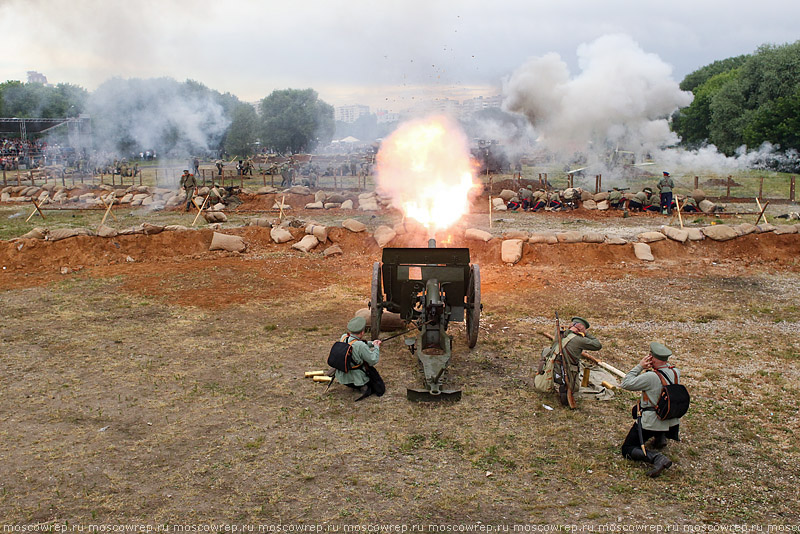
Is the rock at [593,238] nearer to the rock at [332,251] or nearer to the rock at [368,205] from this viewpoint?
the rock at [332,251]

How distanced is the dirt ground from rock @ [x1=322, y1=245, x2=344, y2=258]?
7.76 feet

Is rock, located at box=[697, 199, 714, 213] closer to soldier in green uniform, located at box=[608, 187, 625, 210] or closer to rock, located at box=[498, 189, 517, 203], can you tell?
soldier in green uniform, located at box=[608, 187, 625, 210]

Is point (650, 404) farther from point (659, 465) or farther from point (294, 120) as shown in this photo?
point (294, 120)

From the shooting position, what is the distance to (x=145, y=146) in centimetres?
4072

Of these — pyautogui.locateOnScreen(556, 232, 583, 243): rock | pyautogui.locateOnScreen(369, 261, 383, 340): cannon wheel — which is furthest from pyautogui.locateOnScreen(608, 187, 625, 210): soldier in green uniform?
pyautogui.locateOnScreen(369, 261, 383, 340): cannon wheel

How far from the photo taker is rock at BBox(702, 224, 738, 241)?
51.3 feet

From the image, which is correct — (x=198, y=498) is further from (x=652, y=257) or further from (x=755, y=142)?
(x=755, y=142)

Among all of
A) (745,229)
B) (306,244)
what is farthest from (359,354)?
(745,229)

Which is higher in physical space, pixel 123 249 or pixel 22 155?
pixel 22 155

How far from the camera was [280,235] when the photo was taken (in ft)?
55.4

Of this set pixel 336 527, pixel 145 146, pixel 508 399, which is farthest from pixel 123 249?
pixel 145 146

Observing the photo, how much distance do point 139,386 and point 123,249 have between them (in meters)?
9.18

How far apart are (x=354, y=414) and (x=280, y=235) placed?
10408 millimetres

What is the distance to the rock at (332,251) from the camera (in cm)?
1568
